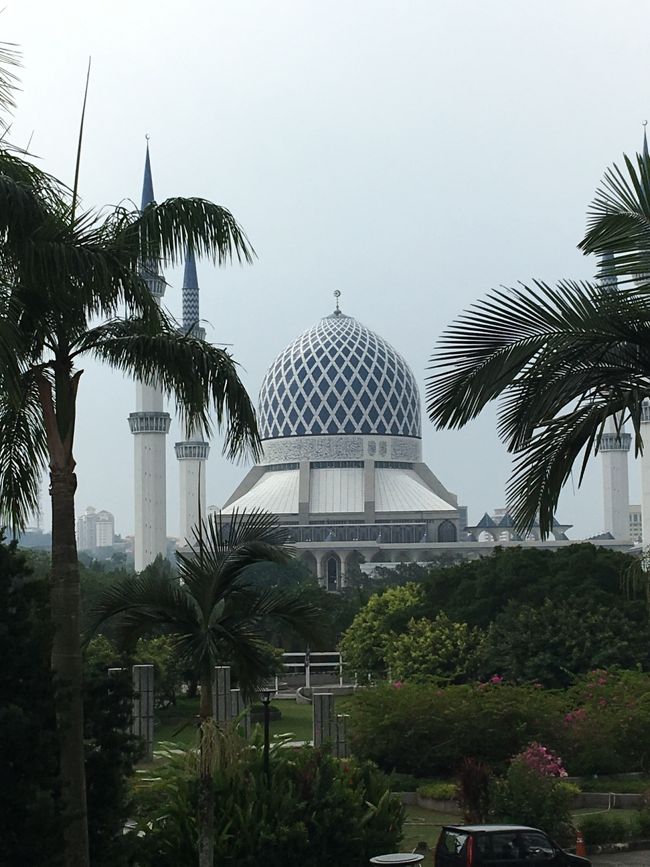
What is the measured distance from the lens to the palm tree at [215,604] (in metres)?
11.6

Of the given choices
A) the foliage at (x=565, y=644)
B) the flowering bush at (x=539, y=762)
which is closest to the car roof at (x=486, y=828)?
the flowering bush at (x=539, y=762)

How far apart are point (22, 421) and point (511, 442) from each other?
3.85m

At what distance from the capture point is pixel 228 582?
11844 millimetres

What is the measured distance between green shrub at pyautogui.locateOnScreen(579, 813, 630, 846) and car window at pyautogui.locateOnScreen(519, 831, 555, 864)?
354 centimetres

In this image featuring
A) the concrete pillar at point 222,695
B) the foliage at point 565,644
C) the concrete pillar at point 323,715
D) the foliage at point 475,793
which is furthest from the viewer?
the foliage at point 565,644

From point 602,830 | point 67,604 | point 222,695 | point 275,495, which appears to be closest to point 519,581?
point 222,695

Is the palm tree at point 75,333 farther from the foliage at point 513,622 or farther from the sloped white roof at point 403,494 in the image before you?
the sloped white roof at point 403,494

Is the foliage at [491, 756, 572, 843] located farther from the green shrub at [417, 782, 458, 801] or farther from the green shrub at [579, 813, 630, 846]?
the green shrub at [417, 782, 458, 801]

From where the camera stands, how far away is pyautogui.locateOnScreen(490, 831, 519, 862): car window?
42.7 feet

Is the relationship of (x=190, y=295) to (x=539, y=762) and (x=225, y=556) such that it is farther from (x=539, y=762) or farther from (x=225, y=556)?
(x=225, y=556)

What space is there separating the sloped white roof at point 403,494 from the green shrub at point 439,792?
61.0 metres

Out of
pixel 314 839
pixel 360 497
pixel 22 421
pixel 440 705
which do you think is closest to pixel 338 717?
pixel 440 705

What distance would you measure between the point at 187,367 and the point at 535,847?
6.26 metres

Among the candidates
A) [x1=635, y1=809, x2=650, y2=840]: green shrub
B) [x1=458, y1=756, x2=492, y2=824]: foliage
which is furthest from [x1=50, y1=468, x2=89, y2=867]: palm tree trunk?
[x1=635, y1=809, x2=650, y2=840]: green shrub
